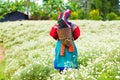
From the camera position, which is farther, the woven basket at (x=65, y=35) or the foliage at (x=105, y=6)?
the foliage at (x=105, y=6)

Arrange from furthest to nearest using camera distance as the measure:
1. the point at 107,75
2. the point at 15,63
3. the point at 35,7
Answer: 1. the point at 35,7
2. the point at 15,63
3. the point at 107,75

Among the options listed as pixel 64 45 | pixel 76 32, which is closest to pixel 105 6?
pixel 76 32

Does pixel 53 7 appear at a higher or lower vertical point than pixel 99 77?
lower

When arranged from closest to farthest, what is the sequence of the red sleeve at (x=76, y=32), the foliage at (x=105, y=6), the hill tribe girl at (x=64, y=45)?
the hill tribe girl at (x=64, y=45) → the red sleeve at (x=76, y=32) → the foliage at (x=105, y=6)

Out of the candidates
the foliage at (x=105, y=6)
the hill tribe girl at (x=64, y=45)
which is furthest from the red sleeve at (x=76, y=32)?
A: the foliage at (x=105, y=6)

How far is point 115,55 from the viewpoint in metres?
11.8

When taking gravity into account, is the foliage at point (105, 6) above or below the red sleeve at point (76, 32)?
below

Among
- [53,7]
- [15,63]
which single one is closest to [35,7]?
[53,7]

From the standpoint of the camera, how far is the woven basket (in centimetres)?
1148

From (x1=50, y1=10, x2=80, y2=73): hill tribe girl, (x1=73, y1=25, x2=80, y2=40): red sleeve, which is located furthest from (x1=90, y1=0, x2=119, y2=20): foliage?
(x1=50, y1=10, x2=80, y2=73): hill tribe girl

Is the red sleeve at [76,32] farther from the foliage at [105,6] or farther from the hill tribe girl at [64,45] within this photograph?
the foliage at [105,6]

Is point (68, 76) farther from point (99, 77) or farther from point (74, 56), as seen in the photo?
point (74, 56)

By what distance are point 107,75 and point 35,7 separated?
246 feet

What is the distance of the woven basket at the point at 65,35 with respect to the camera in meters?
11.5
